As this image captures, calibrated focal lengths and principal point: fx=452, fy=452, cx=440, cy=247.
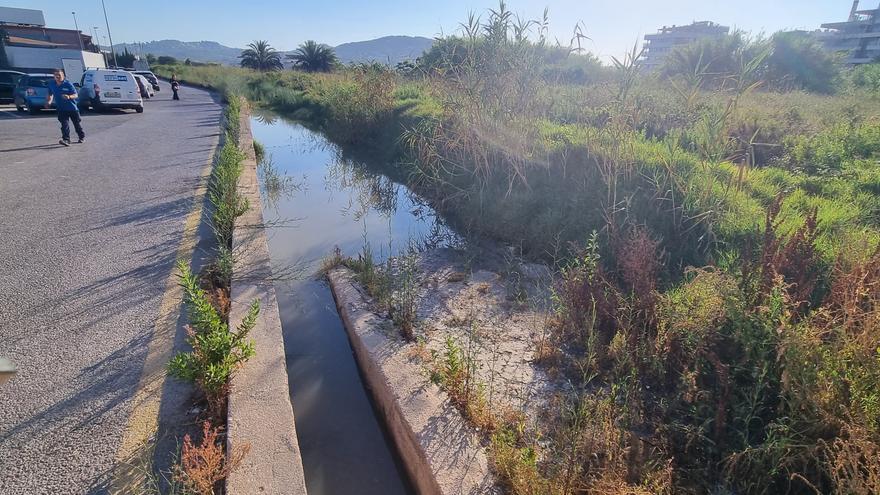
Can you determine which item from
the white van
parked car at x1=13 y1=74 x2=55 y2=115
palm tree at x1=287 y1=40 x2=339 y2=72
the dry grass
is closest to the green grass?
the dry grass

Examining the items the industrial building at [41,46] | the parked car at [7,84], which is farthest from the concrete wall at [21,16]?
the parked car at [7,84]

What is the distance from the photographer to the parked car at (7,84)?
18.6 metres

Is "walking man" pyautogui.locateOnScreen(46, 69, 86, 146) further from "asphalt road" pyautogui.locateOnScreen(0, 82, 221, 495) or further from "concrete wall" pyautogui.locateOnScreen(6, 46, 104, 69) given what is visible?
"concrete wall" pyautogui.locateOnScreen(6, 46, 104, 69)

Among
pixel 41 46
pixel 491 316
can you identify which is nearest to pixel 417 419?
pixel 491 316

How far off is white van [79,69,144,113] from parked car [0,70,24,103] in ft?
13.3

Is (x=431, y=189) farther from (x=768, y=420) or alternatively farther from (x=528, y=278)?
(x=768, y=420)

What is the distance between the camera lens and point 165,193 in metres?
6.52

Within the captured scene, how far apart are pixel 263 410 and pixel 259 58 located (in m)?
57.1

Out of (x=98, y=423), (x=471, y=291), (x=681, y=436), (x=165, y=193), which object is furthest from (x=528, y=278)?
(x=165, y=193)

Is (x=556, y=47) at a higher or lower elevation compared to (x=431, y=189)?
higher

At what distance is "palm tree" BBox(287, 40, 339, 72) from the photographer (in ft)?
144

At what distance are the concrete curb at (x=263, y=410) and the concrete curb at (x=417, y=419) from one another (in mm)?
563

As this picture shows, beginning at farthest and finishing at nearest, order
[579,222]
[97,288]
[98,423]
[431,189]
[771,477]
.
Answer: [431,189] < [579,222] < [97,288] < [98,423] < [771,477]

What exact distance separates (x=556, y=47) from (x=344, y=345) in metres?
4.43
